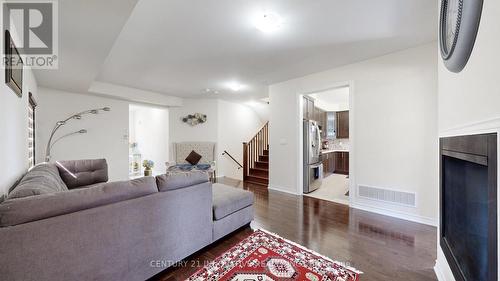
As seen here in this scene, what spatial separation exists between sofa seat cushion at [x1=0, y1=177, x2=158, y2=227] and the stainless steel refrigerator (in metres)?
3.19

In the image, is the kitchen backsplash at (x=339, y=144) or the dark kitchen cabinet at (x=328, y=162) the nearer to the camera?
the dark kitchen cabinet at (x=328, y=162)

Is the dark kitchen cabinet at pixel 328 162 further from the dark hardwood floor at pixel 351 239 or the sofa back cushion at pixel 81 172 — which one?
the sofa back cushion at pixel 81 172

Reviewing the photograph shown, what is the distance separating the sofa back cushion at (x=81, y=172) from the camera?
2.89m

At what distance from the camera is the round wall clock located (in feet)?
2.96

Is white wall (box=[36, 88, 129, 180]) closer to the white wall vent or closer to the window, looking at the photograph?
the window

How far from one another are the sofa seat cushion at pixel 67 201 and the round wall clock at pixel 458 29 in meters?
2.20

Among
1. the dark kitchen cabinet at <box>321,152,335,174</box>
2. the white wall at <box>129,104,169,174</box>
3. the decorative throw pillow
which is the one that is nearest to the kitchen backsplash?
the dark kitchen cabinet at <box>321,152,335,174</box>

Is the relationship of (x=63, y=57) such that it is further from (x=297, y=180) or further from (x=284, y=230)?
(x=297, y=180)

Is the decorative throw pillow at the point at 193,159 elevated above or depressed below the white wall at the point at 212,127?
below

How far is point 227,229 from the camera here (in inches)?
86.2

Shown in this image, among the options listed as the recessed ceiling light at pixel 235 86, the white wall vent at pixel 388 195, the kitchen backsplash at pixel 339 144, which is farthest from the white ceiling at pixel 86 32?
the kitchen backsplash at pixel 339 144

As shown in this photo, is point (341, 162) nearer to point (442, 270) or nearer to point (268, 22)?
point (442, 270)

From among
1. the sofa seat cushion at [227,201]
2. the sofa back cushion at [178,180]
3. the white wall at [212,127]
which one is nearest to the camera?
the sofa back cushion at [178,180]

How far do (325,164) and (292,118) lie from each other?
231cm
